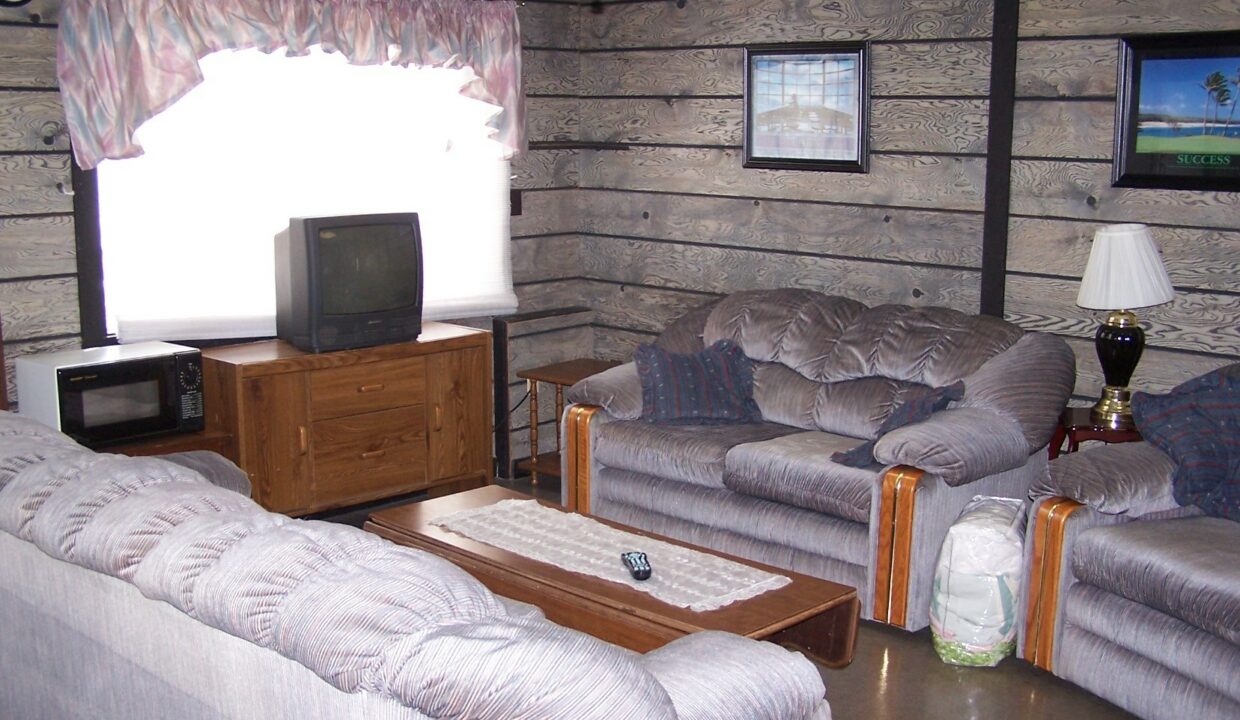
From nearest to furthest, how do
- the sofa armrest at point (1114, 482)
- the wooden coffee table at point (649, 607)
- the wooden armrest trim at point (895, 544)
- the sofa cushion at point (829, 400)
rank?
the wooden coffee table at point (649, 607) < the sofa armrest at point (1114, 482) < the wooden armrest trim at point (895, 544) < the sofa cushion at point (829, 400)

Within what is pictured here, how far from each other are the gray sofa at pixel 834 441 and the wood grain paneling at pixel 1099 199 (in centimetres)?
46

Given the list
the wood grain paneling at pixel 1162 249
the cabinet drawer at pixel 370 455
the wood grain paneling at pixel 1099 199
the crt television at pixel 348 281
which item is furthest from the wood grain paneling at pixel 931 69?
the cabinet drawer at pixel 370 455

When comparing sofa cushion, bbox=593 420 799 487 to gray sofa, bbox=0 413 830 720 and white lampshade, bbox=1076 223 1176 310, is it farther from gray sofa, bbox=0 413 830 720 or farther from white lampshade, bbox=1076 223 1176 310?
gray sofa, bbox=0 413 830 720

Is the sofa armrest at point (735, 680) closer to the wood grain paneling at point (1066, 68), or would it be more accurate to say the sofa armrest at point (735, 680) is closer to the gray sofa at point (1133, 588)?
the gray sofa at point (1133, 588)

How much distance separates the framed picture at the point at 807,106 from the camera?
4.98 metres

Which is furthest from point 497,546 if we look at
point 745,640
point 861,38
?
point 861,38

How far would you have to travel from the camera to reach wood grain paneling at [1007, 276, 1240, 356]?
4160mm

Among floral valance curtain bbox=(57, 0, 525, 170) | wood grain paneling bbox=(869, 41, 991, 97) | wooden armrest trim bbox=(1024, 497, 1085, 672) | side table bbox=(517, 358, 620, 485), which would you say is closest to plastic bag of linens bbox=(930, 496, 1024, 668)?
wooden armrest trim bbox=(1024, 497, 1085, 672)

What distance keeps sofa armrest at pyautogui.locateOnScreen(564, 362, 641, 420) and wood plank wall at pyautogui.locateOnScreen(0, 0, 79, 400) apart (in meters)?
1.81

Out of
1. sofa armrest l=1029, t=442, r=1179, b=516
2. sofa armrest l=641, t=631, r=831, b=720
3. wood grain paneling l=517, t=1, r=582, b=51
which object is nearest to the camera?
sofa armrest l=641, t=631, r=831, b=720

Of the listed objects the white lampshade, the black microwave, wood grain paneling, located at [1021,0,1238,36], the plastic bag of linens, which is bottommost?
the plastic bag of linens

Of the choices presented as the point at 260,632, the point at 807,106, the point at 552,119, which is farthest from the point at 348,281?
Result: the point at 260,632

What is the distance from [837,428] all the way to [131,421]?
2.37 meters

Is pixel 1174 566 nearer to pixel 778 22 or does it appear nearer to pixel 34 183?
pixel 778 22
